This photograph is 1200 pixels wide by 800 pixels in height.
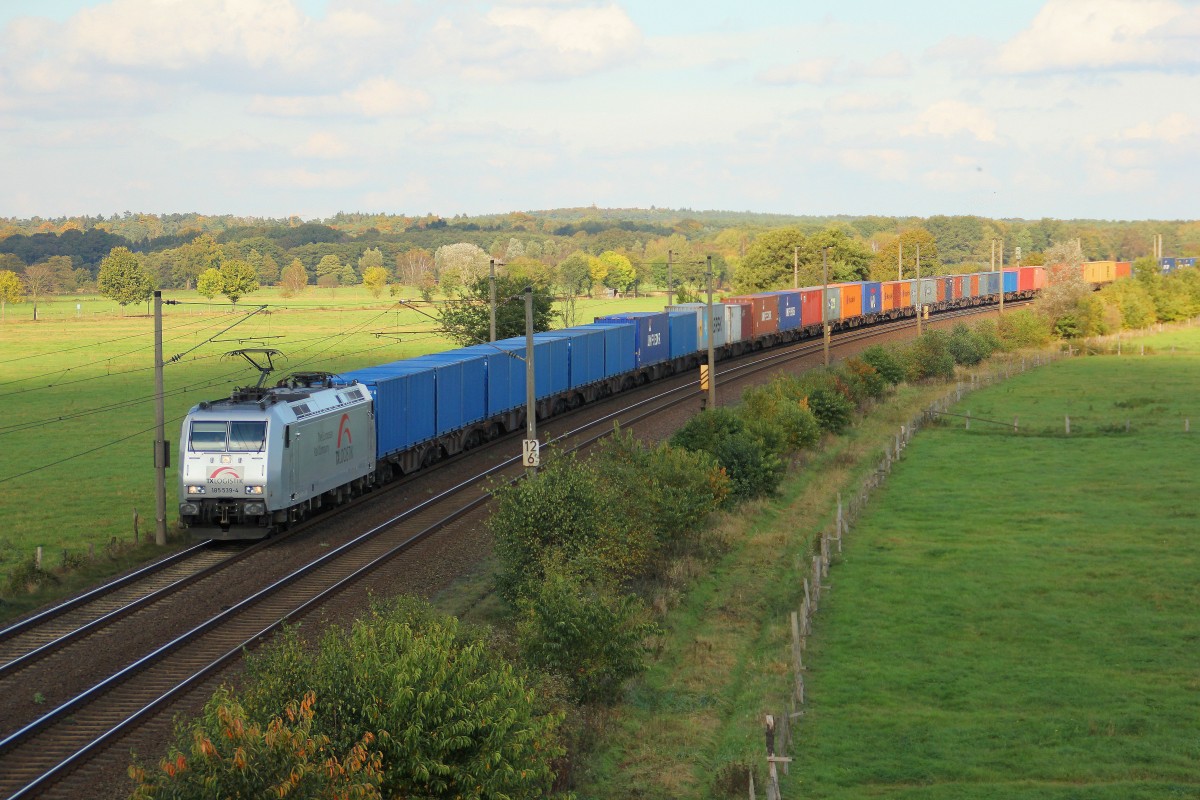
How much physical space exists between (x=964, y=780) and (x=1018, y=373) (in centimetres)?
6635

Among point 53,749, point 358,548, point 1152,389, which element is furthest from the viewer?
point 1152,389

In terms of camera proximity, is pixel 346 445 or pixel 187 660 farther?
pixel 346 445

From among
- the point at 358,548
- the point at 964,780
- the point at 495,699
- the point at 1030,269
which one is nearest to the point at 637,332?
the point at 358,548

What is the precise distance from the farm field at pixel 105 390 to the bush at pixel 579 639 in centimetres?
1234

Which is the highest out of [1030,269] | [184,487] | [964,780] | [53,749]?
[1030,269]

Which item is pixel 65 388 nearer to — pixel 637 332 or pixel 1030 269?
pixel 637 332

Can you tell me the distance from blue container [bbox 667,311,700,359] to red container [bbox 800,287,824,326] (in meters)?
18.0

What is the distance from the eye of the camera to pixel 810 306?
9006 cm

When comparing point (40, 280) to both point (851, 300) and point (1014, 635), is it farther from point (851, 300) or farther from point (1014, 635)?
point (1014, 635)

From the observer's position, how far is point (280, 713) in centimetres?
1229

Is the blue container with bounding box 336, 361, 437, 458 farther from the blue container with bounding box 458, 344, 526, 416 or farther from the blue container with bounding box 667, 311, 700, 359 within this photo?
the blue container with bounding box 667, 311, 700, 359

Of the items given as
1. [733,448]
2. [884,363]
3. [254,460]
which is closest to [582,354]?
[733,448]

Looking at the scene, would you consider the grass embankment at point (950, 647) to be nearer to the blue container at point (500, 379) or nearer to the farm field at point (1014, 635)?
the farm field at point (1014, 635)

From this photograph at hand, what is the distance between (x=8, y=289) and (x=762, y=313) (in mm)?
122086
